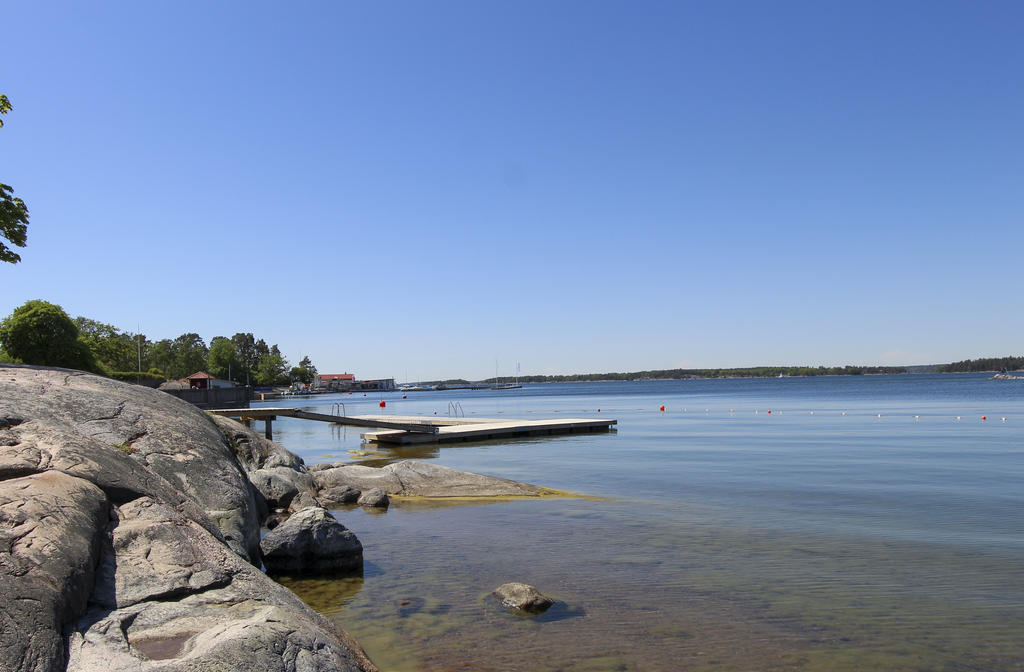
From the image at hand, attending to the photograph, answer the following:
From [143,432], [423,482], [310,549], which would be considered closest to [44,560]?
[143,432]

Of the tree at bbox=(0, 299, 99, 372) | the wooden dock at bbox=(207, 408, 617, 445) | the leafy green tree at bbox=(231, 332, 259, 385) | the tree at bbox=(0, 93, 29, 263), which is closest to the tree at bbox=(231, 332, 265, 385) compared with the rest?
the leafy green tree at bbox=(231, 332, 259, 385)

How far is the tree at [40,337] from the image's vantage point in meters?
60.8

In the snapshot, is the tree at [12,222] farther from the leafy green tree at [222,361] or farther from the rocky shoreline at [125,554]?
the leafy green tree at [222,361]

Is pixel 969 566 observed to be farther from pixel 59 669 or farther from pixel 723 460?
pixel 723 460

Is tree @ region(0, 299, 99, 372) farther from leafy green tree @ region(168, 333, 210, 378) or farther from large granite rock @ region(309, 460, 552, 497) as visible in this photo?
leafy green tree @ region(168, 333, 210, 378)

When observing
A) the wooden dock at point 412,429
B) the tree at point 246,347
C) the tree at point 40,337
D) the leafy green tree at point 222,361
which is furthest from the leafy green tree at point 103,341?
the tree at point 246,347

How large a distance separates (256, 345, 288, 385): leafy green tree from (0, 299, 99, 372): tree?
11295cm


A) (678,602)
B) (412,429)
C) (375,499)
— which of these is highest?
(412,429)

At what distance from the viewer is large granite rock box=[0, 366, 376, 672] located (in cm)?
478

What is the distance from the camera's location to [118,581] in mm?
5801

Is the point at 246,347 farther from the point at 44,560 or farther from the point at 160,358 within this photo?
the point at 44,560

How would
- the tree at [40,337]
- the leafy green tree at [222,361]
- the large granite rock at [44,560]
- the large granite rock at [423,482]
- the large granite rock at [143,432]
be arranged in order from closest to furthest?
1. the large granite rock at [44,560]
2. the large granite rock at [143,432]
3. the large granite rock at [423,482]
4. the tree at [40,337]
5. the leafy green tree at [222,361]

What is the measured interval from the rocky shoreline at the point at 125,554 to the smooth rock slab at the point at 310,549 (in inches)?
44.0

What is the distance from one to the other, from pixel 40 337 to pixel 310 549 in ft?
203
